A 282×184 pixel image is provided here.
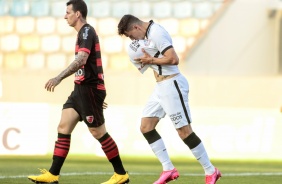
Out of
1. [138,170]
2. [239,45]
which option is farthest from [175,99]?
[239,45]

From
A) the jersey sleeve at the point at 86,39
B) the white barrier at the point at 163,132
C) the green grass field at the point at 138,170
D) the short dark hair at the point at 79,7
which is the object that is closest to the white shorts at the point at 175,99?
the jersey sleeve at the point at 86,39

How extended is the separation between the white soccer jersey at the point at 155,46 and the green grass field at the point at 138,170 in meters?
1.52

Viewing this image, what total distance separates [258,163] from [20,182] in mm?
5652

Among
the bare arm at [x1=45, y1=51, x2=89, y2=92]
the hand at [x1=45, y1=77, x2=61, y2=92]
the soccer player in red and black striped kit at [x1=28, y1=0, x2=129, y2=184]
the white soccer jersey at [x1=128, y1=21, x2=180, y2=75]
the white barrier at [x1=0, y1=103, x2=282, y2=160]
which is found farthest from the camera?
the white barrier at [x1=0, y1=103, x2=282, y2=160]

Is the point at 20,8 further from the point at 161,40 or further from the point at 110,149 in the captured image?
the point at 161,40

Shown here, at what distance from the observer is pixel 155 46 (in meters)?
7.55

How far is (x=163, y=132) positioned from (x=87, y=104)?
6336 millimetres

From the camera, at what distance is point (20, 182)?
823cm

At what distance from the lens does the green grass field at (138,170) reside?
8938mm

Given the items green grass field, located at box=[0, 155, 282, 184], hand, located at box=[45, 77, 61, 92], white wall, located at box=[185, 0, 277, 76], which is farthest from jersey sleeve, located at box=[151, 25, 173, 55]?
white wall, located at box=[185, 0, 277, 76]

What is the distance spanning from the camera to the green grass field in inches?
352

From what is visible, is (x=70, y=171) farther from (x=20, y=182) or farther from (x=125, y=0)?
(x=125, y=0)

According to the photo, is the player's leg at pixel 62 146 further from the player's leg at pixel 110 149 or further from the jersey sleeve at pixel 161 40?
the jersey sleeve at pixel 161 40

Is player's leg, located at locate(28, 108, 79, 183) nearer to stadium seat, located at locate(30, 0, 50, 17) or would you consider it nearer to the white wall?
the white wall
